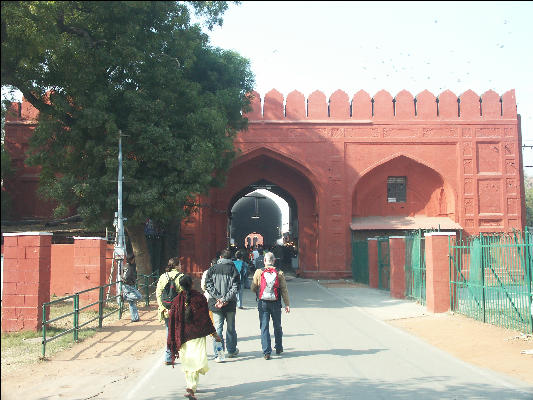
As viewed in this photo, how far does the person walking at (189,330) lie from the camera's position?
5305 mm

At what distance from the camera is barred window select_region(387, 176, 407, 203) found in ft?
80.0

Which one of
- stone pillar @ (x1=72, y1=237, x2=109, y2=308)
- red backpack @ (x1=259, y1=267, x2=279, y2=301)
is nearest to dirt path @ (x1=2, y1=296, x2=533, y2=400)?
stone pillar @ (x1=72, y1=237, x2=109, y2=308)

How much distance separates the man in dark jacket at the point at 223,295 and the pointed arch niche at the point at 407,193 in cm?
1692

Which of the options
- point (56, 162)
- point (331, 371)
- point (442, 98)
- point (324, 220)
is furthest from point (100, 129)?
point (442, 98)

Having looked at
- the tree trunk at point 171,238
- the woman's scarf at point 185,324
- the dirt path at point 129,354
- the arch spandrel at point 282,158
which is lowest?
the dirt path at point 129,354

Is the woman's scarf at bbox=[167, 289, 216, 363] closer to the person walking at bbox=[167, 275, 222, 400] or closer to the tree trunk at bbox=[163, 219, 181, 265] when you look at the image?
the person walking at bbox=[167, 275, 222, 400]

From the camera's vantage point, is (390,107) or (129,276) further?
(390,107)

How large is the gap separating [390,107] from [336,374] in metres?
18.6

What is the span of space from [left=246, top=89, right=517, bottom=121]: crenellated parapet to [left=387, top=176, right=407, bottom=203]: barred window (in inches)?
108

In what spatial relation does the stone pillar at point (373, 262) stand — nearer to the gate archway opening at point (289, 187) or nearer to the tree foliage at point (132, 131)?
the gate archway opening at point (289, 187)

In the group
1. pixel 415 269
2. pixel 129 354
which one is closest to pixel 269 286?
pixel 129 354

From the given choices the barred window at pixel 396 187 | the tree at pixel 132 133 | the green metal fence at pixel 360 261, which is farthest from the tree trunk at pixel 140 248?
the barred window at pixel 396 187

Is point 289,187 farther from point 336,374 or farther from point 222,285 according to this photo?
point 336,374

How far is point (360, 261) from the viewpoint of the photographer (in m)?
21.0
